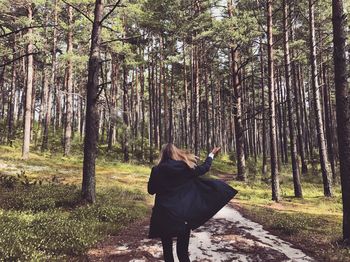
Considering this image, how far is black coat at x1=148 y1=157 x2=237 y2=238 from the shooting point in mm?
4895

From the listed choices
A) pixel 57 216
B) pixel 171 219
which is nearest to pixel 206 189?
pixel 171 219

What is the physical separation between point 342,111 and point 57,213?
26.4ft

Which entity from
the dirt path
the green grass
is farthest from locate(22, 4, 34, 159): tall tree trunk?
the dirt path

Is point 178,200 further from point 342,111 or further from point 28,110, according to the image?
point 28,110

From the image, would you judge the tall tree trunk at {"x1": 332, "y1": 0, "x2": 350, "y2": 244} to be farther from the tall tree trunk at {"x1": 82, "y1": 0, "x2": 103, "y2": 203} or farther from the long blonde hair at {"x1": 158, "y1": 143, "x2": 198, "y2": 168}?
the tall tree trunk at {"x1": 82, "y1": 0, "x2": 103, "y2": 203}

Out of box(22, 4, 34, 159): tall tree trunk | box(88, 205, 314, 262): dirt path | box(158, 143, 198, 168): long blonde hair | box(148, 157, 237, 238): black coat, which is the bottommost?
box(88, 205, 314, 262): dirt path

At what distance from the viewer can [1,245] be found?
662 cm

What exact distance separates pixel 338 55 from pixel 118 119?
7510mm

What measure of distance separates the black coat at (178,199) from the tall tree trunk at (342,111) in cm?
429

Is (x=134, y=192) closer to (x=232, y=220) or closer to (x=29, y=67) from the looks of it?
(x=232, y=220)

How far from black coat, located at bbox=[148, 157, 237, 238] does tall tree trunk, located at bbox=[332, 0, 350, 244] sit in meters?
4.29

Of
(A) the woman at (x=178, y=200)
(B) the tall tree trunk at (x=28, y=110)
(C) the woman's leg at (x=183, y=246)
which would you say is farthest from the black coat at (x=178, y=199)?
(B) the tall tree trunk at (x=28, y=110)

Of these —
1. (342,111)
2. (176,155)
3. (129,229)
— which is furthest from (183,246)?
(342,111)

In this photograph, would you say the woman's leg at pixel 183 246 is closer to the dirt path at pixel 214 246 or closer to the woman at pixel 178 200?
the woman at pixel 178 200
